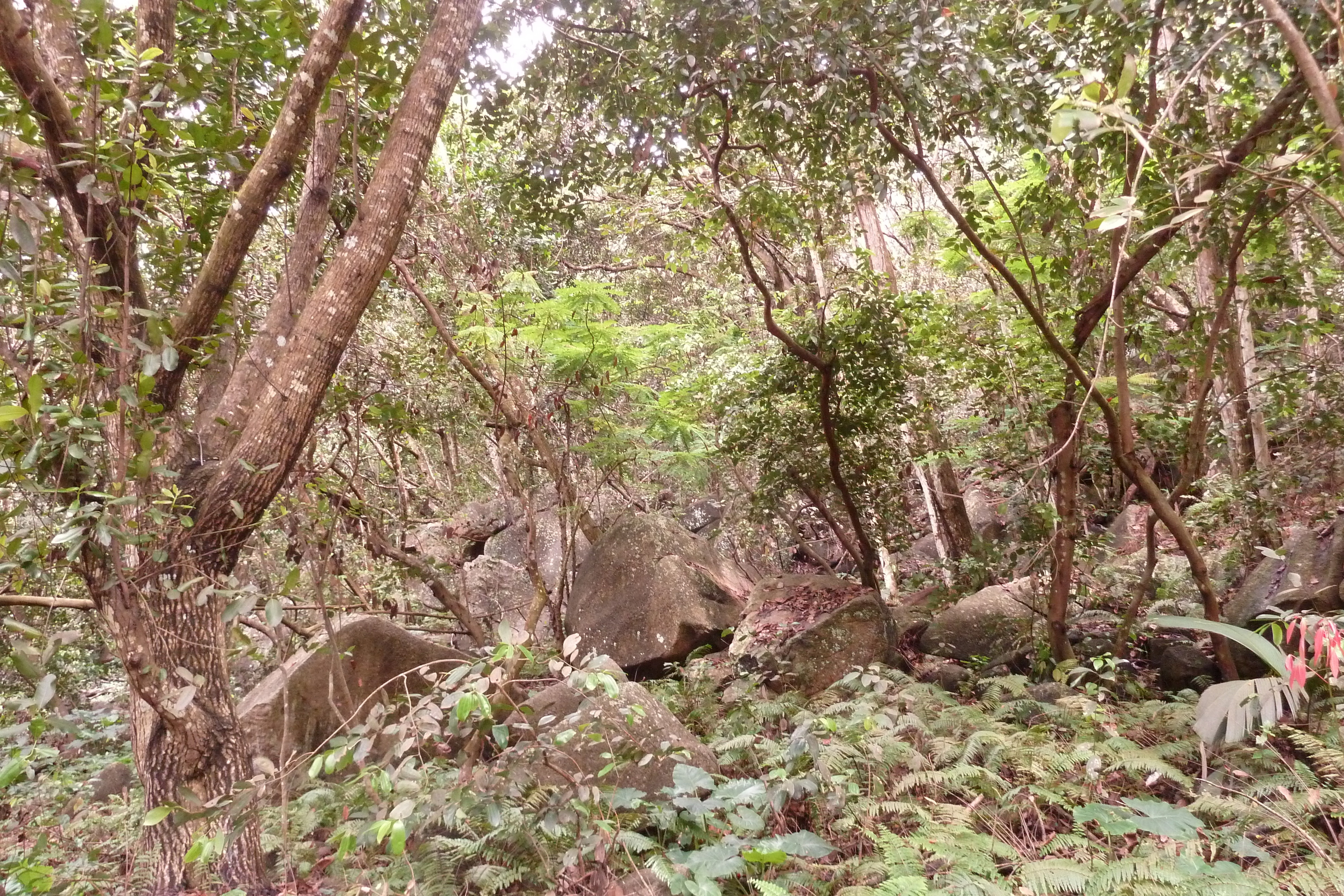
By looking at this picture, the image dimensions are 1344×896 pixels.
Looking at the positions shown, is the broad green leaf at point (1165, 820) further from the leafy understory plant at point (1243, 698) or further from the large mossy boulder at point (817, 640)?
the large mossy boulder at point (817, 640)

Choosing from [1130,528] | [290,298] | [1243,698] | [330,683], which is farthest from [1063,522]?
[1130,528]

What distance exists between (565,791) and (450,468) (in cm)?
776

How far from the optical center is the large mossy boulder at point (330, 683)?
536 centimetres

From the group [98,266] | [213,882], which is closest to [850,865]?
[213,882]

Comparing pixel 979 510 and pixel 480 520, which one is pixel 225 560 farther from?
pixel 979 510

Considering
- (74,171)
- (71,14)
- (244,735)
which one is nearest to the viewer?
(74,171)

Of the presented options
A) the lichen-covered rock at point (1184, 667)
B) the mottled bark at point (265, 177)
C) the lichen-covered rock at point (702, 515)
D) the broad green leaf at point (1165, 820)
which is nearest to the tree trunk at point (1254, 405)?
the lichen-covered rock at point (1184, 667)

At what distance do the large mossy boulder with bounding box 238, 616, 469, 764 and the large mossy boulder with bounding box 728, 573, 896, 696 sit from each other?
251 cm

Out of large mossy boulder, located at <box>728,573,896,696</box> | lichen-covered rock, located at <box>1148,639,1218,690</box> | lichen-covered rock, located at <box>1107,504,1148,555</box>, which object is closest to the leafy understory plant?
lichen-covered rock, located at <box>1148,639,1218,690</box>

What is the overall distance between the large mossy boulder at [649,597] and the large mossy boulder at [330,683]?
5.93 feet

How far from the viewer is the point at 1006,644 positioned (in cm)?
609

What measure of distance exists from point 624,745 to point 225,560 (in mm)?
2050

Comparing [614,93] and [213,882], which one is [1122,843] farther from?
[614,93]

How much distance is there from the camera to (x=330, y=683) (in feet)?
16.7
